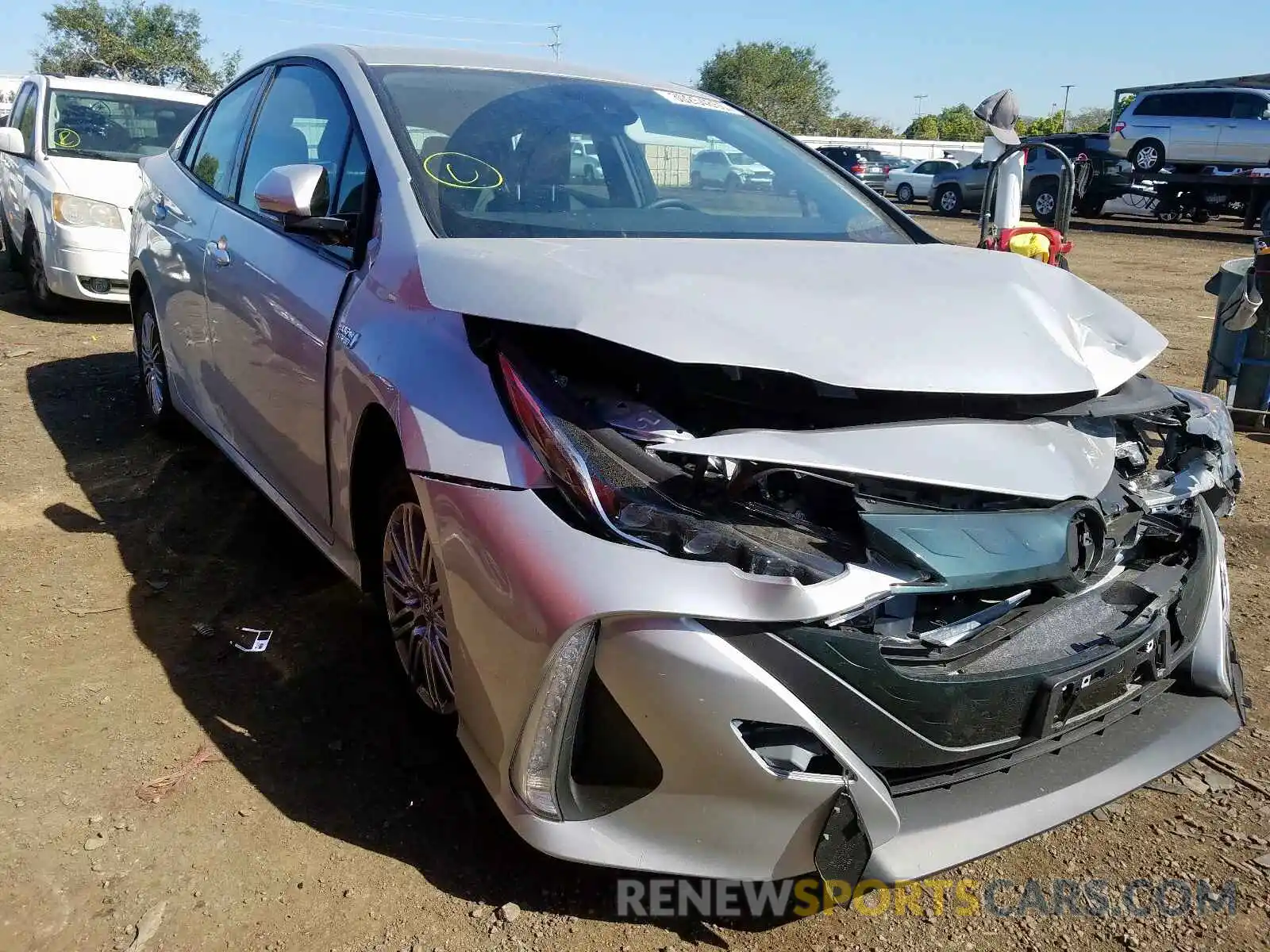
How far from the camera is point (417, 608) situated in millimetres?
2533

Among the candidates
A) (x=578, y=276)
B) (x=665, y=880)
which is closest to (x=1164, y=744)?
(x=665, y=880)

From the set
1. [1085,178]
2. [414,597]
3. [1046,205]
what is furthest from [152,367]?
[1085,178]

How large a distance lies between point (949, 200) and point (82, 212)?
67.7 ft

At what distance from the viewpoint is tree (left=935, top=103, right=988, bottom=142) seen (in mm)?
69438

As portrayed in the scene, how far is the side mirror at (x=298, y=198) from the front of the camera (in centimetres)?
275

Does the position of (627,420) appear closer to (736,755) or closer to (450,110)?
(736,755)

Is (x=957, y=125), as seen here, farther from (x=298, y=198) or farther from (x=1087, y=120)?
(x=298, y=198)

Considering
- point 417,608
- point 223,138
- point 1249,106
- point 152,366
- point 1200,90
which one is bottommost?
point 417,608

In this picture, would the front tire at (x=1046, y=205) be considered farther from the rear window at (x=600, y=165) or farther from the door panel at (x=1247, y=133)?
the rear window at (x=600, y=165)

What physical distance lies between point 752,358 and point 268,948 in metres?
1.48

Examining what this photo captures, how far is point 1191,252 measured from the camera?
1583 centimetres

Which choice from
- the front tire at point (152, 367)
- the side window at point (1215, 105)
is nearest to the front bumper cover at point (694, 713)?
the front tire at point (152, 367)

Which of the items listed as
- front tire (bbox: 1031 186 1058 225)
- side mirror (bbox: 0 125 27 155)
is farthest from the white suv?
side mirror (bbox: 0 125 27 155)

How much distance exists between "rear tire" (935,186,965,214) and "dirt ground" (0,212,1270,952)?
21.6 meters
